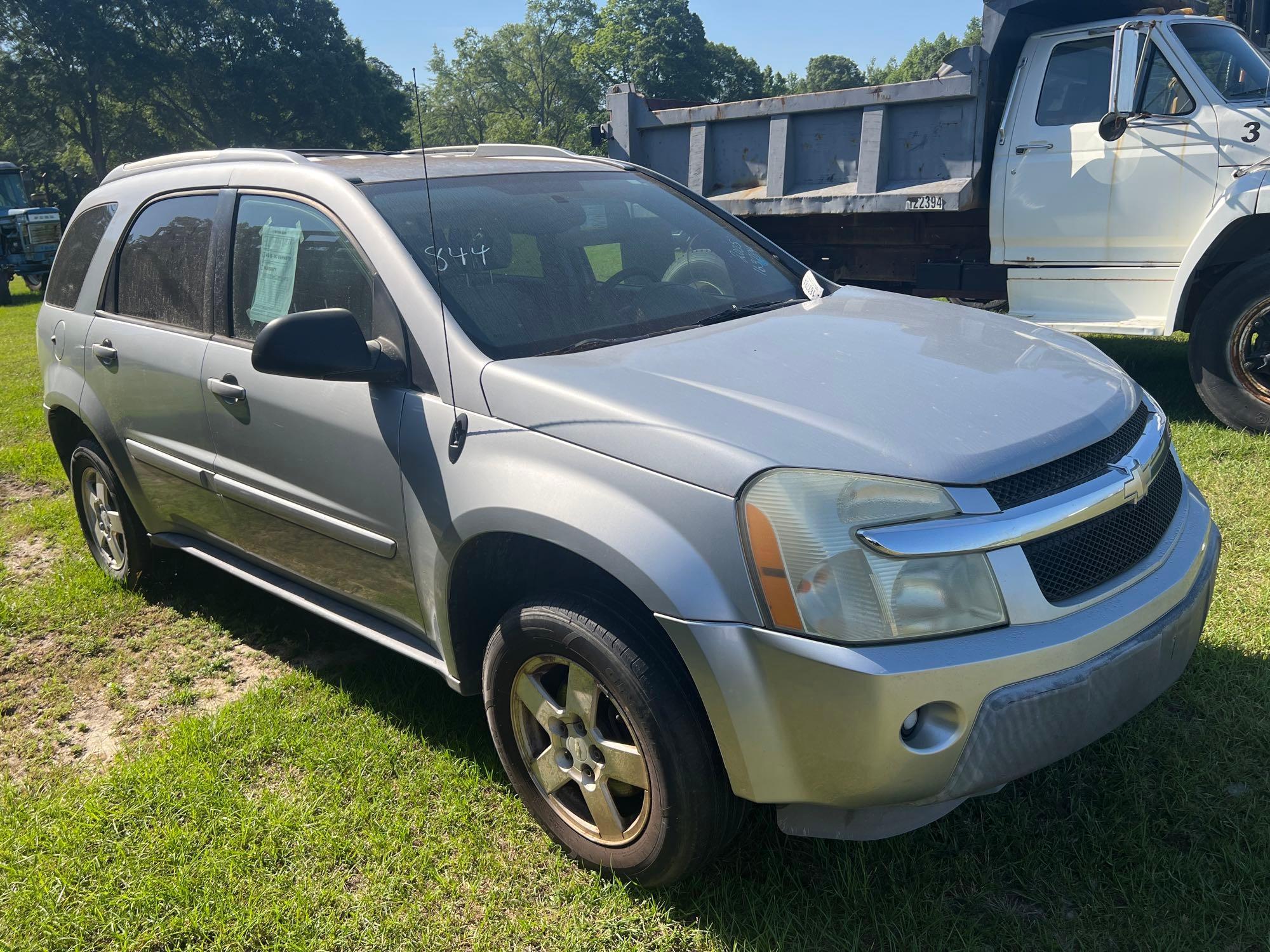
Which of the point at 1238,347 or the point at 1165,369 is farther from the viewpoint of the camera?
the point at 1165,369

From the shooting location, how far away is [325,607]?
10.3 feet

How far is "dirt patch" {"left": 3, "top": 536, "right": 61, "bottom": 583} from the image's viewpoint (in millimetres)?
4844

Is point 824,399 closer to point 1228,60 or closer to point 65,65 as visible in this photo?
point 1228,60

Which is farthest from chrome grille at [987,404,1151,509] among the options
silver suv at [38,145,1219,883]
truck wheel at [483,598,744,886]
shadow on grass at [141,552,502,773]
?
shadow on grass at [141,552,502,773]

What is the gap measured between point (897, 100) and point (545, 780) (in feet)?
18.2

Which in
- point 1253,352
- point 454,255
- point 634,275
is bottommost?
point 1253,352

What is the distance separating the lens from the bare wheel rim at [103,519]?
4289 millimetres

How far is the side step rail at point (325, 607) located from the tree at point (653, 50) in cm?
6567

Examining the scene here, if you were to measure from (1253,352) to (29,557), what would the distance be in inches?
257

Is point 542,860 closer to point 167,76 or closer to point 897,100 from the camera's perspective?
point 897,100

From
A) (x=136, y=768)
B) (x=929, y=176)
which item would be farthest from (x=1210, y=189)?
(x=136, y=768)

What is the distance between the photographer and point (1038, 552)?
2023 mm

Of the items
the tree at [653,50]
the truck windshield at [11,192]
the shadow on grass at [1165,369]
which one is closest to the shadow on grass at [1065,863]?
the shadow on grass at [1165,369]

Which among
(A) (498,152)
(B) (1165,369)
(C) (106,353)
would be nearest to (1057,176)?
(B) (1165,369)
